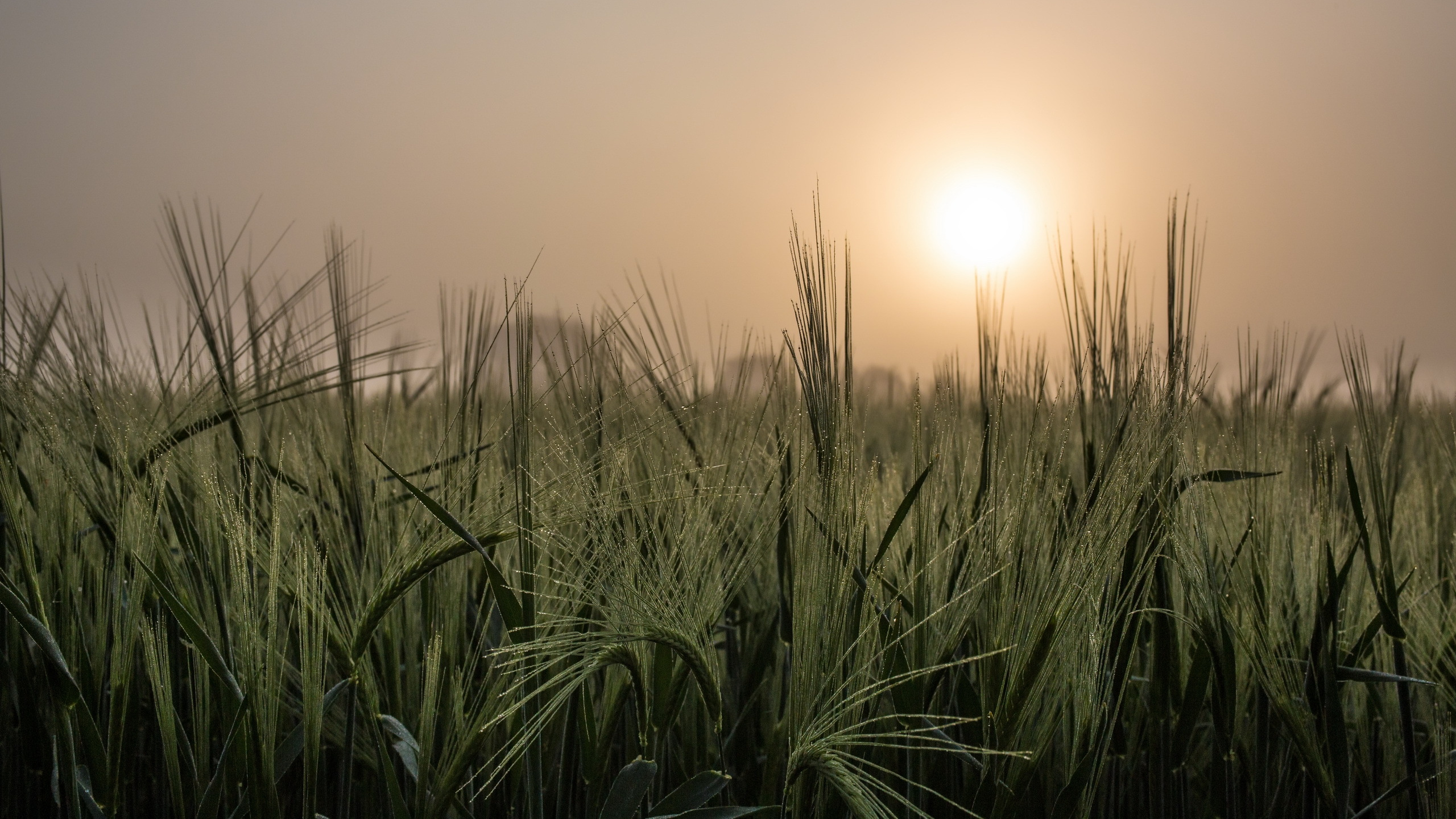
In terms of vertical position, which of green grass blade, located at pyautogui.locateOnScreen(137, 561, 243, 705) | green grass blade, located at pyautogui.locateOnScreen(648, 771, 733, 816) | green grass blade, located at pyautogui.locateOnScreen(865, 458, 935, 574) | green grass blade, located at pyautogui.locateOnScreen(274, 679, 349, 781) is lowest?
green grass blade, located at pyautogui.locateOnScreen(648, 771, 733, 816)

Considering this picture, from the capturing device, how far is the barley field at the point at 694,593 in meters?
0.78

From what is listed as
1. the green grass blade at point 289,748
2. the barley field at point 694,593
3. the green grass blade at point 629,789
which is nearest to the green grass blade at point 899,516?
the barley field at point 694,593

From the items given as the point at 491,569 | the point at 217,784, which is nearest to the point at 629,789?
the point at 491,569

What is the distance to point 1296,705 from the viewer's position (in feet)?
3.26

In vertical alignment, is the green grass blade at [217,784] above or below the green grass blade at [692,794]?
above

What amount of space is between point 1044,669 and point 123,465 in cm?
78

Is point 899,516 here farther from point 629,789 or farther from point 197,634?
point 197,634

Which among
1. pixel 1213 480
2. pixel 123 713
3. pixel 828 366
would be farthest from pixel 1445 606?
pixel 123 713

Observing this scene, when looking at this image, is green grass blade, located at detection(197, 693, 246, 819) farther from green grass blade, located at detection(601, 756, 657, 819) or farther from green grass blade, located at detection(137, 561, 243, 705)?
green grass blade, located at detection(601, 756, 657, 819)

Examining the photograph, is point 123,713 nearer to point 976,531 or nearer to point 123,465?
point 123,465

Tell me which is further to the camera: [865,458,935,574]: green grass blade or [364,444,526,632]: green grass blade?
[865,458,935,574]: green grass blade

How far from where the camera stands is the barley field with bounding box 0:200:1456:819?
78 cm

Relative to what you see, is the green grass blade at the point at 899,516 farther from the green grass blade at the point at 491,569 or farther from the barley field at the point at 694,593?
the green grass blade at the point at 491,569

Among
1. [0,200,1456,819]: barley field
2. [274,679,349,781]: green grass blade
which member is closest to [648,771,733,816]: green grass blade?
[0,200,1456,819]: barley field
